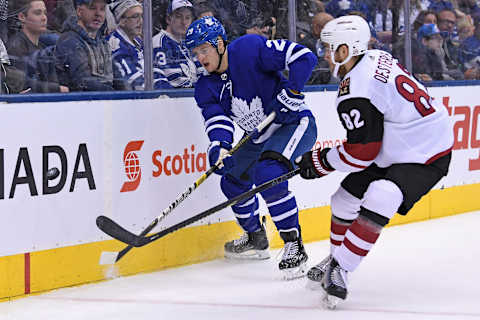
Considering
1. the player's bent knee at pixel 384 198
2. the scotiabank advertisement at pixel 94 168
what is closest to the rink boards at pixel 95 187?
the scotiabank advertisement at pixel 94 168

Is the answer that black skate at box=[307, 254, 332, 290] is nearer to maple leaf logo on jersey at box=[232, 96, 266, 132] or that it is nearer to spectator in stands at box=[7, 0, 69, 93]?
maple leaf logo on jersey at box=[232, 96, 266, 132]

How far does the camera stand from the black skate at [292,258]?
3658 mm

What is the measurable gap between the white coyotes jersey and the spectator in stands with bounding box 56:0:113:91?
47.9 inches

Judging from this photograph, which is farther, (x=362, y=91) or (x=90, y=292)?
(x=90, y=292)

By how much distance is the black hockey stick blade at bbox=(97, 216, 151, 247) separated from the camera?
137 inches

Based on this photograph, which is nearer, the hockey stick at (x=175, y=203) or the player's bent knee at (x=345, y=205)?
the player's bent knee at (x=345, y=205)

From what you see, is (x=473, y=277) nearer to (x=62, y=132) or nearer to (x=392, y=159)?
(x=392, y=159)

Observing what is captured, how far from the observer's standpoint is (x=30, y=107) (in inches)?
132

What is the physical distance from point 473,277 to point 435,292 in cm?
33

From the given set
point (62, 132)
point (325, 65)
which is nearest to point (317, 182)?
point (325, 65)

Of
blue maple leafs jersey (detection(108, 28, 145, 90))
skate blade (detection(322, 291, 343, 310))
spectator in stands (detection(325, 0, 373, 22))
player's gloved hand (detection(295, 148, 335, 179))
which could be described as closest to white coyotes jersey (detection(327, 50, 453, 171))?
player's gloved hand (detection(295, 148, 335, 179))

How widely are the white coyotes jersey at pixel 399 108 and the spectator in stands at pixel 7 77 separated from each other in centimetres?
131

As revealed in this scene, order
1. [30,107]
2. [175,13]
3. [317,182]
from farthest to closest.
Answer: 1. [317,182]
2. [175,13]
3. [30,107]

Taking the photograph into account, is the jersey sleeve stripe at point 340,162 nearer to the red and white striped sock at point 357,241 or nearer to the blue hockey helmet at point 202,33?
the red and white striped sock at point 357,241
